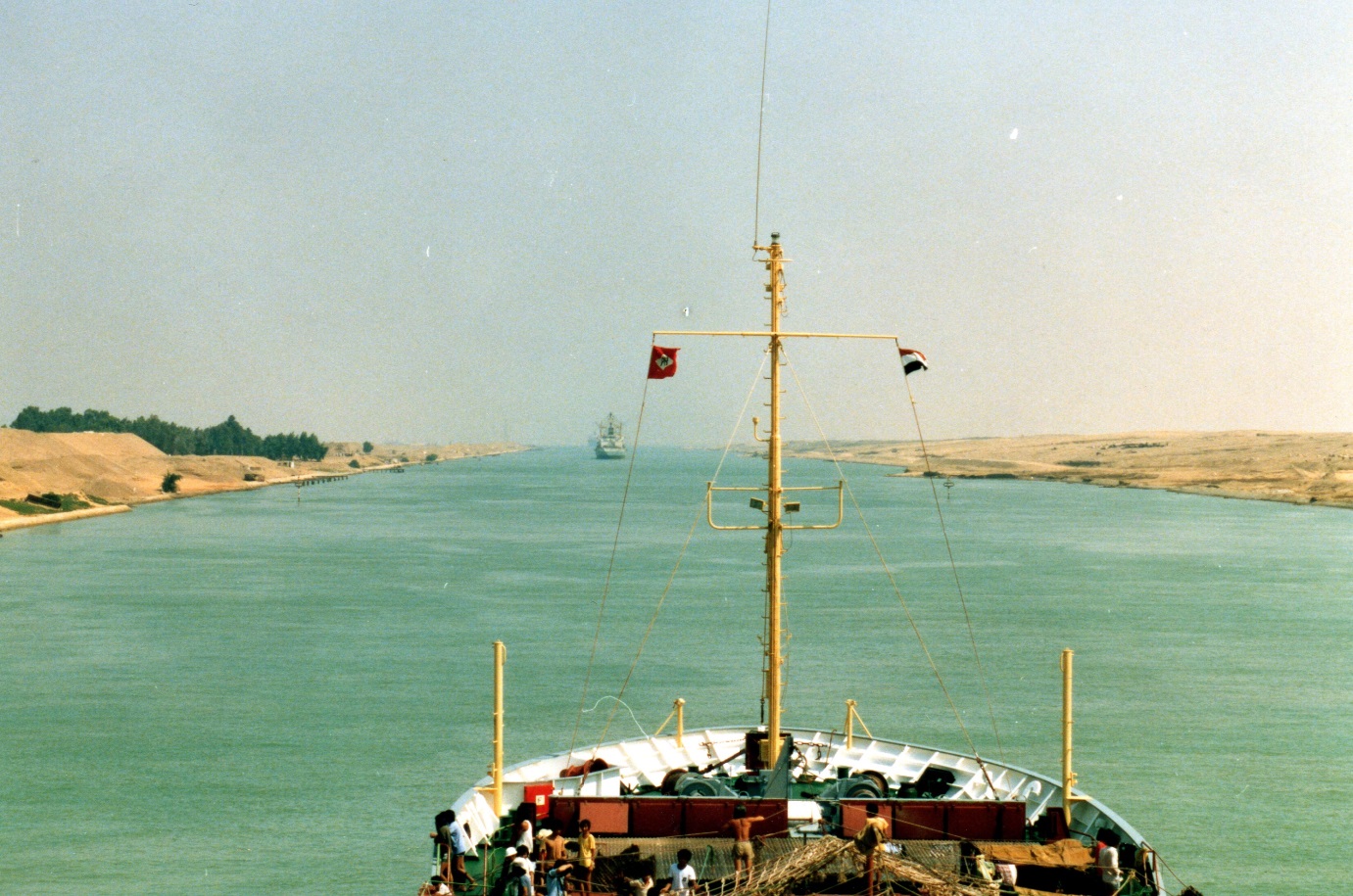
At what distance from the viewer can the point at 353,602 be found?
193 feet

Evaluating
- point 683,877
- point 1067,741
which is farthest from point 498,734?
point 1067,741

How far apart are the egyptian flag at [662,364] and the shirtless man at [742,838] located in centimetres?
616

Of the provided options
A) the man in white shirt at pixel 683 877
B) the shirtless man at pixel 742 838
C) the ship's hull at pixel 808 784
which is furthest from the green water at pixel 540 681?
the man in white shirt at pixel 683 877

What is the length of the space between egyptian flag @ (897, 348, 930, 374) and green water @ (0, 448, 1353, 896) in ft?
43.8

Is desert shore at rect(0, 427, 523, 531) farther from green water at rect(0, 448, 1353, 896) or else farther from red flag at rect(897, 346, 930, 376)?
red flag at rect(897, 346, 930, 376)

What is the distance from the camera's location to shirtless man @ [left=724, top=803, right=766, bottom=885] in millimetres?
12187

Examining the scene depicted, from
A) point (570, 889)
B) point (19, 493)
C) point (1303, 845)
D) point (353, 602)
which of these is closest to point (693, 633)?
point (353, 602)

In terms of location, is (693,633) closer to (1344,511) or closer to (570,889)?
(570,889)

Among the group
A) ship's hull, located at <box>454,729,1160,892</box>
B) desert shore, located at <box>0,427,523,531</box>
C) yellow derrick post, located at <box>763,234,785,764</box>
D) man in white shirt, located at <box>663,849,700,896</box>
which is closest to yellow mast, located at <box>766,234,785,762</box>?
yellow derrick post, located at <box>763,234,785,764</box>

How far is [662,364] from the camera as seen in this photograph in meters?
17.0

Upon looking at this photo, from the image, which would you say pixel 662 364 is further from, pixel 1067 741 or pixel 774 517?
pixel 1067 741

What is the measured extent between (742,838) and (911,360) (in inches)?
308

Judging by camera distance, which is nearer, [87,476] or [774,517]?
[774,517]

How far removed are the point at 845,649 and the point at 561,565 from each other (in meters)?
32.0
